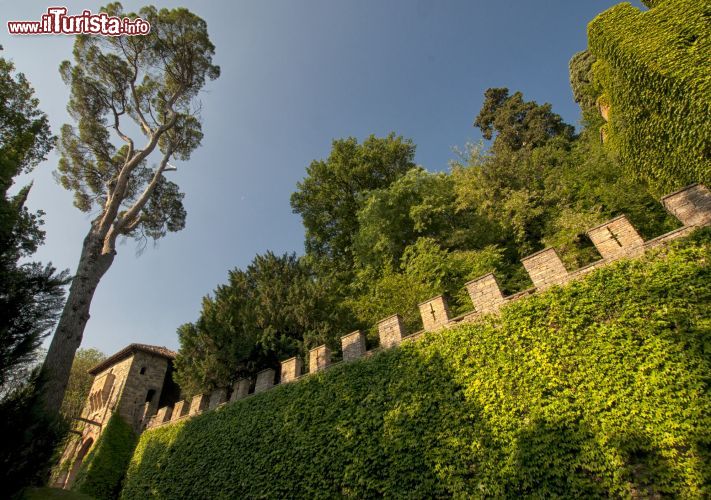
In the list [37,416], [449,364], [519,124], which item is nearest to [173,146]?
[37,416]

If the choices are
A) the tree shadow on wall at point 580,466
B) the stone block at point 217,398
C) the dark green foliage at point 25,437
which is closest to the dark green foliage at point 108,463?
the stone block at point 217,398

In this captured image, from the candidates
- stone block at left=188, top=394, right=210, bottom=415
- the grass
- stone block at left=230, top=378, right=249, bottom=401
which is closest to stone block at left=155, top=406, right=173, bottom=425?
stone block at left=188, top=394, right=210, bottom=415

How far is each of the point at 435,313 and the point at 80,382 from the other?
101 ft

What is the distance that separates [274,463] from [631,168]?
1322cm

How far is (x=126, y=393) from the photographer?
16.0 metres

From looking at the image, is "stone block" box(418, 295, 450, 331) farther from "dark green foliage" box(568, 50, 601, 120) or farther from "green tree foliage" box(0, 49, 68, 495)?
"dark green foliage" box(568, 50, 601, 120)

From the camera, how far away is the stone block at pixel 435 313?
8023mm

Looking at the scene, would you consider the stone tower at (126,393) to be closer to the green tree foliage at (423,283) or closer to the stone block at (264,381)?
the stone block at (264,381)

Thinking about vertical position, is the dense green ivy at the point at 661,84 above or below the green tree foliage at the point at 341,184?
below

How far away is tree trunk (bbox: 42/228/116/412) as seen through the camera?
901 centimetres

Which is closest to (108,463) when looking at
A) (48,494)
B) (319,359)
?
(48,494)

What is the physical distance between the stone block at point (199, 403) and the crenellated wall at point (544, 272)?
407cm

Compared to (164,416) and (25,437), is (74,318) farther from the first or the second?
(25,437)

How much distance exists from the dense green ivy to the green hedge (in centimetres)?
347
